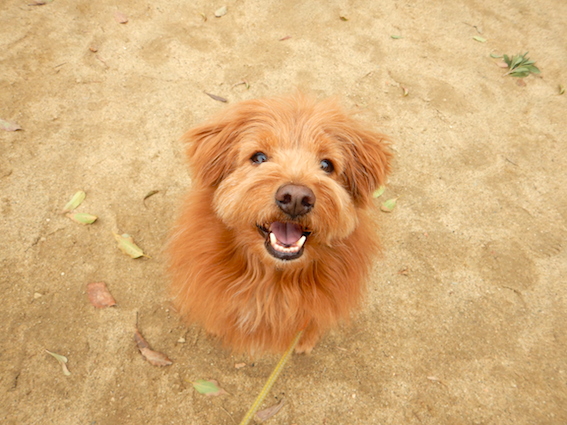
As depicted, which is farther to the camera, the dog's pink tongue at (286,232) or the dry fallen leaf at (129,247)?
the dry fallen leaf at (129,247)

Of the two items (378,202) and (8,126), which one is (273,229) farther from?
(8,126)

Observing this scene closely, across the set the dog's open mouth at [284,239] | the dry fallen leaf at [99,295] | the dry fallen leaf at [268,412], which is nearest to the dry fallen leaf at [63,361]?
the dry fallen leaf at [99,295]

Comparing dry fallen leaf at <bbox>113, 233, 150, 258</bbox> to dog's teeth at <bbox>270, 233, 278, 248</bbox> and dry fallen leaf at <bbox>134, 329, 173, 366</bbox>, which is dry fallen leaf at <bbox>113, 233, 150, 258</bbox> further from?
dog's teeth at <bbox>270, 233, 278, 248</bbox>

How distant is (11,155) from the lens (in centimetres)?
375

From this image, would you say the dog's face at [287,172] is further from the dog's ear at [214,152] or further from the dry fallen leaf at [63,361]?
the dry fallen leaf at [63,361]

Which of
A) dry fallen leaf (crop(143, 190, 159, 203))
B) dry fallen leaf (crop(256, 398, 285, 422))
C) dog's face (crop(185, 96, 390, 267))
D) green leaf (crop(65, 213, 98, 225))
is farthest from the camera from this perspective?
dry fallen leaf (crop(143, 190, 159, 203))

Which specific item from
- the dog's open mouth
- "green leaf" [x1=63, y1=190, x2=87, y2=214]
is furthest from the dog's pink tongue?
"green leaf" [x1=63, y1=190, x2=87, y2=214]

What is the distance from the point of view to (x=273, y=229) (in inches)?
87.7

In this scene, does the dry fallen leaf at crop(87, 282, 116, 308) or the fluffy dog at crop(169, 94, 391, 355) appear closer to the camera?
the fluffy dog at crop(169, 94, 391, 355)

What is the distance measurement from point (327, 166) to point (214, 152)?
2.40 ft

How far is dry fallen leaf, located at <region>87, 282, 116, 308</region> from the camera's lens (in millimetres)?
3133

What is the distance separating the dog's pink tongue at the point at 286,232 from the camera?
2.22 metres

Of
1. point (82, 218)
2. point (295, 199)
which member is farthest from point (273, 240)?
point (82, 218)

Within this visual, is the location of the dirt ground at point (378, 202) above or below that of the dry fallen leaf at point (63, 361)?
above
